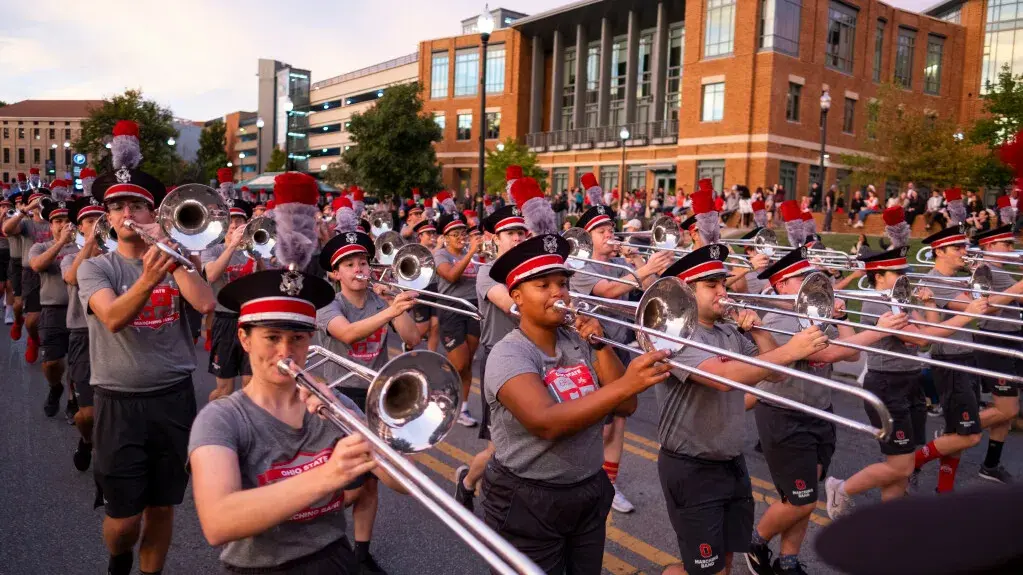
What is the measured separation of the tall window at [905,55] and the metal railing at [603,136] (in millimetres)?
12454

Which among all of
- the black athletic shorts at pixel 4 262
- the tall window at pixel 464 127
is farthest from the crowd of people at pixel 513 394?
the tall window at pixel 464 127

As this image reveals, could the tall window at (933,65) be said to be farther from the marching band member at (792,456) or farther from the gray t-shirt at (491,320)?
the marching band member at (792,456)

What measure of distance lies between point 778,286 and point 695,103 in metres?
35.0

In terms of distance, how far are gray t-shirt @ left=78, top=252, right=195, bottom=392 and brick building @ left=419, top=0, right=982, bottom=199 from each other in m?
34.7

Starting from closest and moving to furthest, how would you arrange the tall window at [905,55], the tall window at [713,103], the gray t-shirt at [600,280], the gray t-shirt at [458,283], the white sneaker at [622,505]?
1. the white sneaker at [622,505]
2. the gray t-shirt at [600,280]
3. the gray t-shirt at [458,283]
4. the tall window at [713,103]
5. the tall window at [905,55]

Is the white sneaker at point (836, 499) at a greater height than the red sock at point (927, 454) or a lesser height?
lesser

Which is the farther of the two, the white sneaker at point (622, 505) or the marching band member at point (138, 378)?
the white sneaker at point (622, 505)

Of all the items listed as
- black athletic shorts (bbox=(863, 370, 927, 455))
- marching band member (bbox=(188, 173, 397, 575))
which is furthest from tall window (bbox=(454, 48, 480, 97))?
marching band member (bbox=(188, 173, 397, 575))

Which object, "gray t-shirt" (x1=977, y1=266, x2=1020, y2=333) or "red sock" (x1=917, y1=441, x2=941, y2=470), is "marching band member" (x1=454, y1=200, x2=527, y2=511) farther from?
"gray t-shirt" (x1=977, y1=266, x2=1020, y2=333)

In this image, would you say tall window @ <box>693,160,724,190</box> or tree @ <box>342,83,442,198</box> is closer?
tall window @ <box>693,160,724,190</box>

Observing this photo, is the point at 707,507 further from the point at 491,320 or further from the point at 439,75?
the point at 439,75

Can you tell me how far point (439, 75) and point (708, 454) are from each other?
175ft

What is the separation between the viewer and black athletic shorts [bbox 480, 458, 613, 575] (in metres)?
3.55

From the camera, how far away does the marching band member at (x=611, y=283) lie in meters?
6.12
